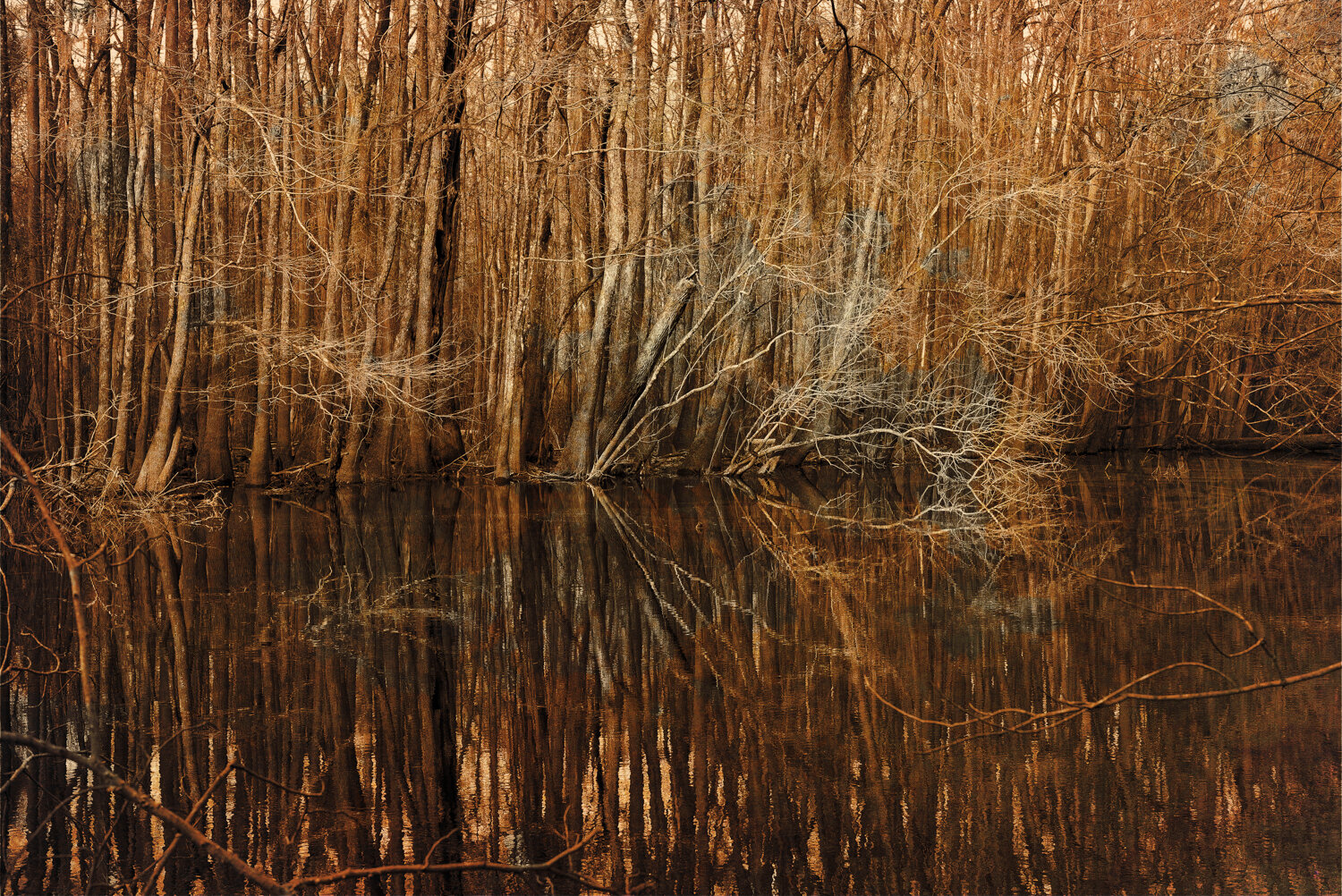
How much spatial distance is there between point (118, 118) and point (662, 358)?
891 cm

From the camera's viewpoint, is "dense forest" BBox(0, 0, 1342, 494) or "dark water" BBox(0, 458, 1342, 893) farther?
"dense forest" BBox(0, 0, 1342, 494)

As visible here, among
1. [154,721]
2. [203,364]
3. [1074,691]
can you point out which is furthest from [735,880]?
[203,364]

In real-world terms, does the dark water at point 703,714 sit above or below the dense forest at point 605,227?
below

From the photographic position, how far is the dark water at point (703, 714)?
396cm

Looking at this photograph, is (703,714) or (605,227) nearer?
(703,714)

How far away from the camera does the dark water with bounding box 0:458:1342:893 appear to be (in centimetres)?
396

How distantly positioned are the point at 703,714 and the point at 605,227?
17.5 m

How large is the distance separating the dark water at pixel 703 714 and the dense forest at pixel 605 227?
558 centimetres

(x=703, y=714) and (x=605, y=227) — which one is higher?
(x=605, y=227)

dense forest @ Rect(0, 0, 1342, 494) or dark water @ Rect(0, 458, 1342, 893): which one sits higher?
dense forest @ Rect(0, 0, 1342, 494)

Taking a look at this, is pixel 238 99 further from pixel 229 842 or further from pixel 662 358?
pixel 229 842

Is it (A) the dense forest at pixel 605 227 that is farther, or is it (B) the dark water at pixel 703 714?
(A) the dense forest at pixel 605 227

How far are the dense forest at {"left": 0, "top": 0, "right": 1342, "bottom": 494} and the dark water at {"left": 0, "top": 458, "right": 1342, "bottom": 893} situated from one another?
5.58 metres

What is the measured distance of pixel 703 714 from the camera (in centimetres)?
549
